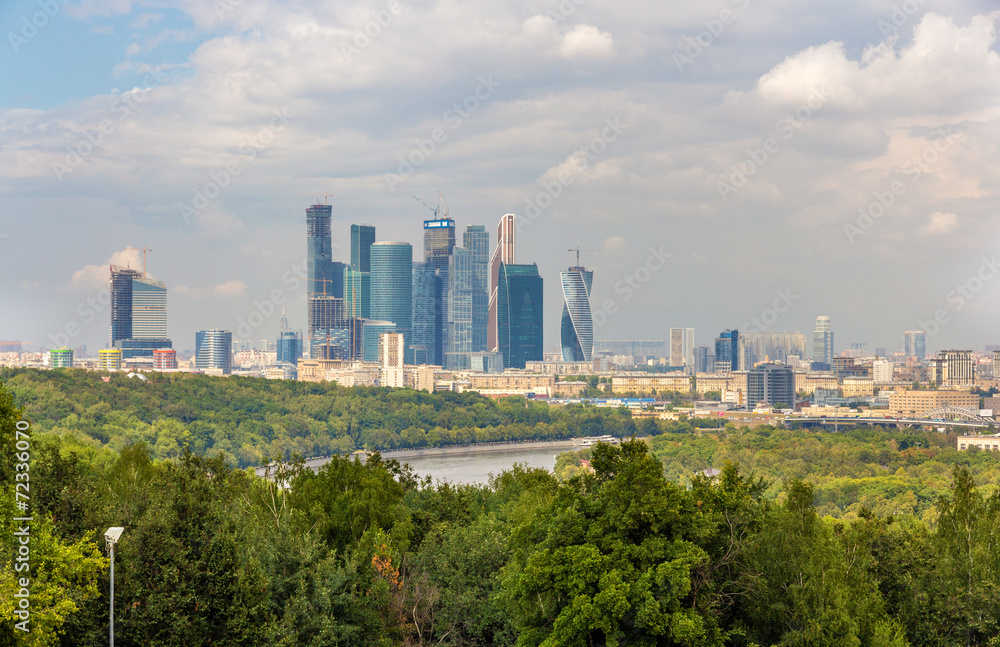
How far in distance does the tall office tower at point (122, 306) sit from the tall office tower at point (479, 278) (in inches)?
2161

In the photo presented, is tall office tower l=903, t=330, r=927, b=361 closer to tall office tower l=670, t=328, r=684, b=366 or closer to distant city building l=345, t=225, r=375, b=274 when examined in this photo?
tall office tower l=670, t=328, r=684, b=366

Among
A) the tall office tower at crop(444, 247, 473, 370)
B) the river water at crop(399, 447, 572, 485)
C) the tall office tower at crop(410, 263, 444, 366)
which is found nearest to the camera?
the river water at crop(399, 447, 572, 485)

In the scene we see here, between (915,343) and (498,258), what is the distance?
70.5 metres

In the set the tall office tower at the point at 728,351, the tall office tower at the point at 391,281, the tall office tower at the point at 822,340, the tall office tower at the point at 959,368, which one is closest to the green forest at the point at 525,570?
the tall office tower at the point at 959,368

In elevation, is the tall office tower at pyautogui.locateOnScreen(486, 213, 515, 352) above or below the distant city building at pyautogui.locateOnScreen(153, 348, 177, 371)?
above

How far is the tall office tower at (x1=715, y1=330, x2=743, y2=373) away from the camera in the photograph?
143 m

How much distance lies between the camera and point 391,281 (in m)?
157

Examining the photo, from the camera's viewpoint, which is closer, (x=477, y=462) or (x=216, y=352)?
(x=477, y=462)

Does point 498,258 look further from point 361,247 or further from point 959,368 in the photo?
point 959,368

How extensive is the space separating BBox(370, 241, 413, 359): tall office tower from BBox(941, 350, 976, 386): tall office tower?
77.0 meters

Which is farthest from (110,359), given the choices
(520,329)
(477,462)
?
(477,462)

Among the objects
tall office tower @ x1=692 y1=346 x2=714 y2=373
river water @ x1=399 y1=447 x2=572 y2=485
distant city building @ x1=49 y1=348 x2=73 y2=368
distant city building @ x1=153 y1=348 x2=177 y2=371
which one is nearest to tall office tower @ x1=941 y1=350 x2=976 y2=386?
tall office tower @ x1=692 y1=346 x2=714 y2=373

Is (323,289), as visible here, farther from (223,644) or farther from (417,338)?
(223,644)

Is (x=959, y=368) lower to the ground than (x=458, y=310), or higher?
lower
